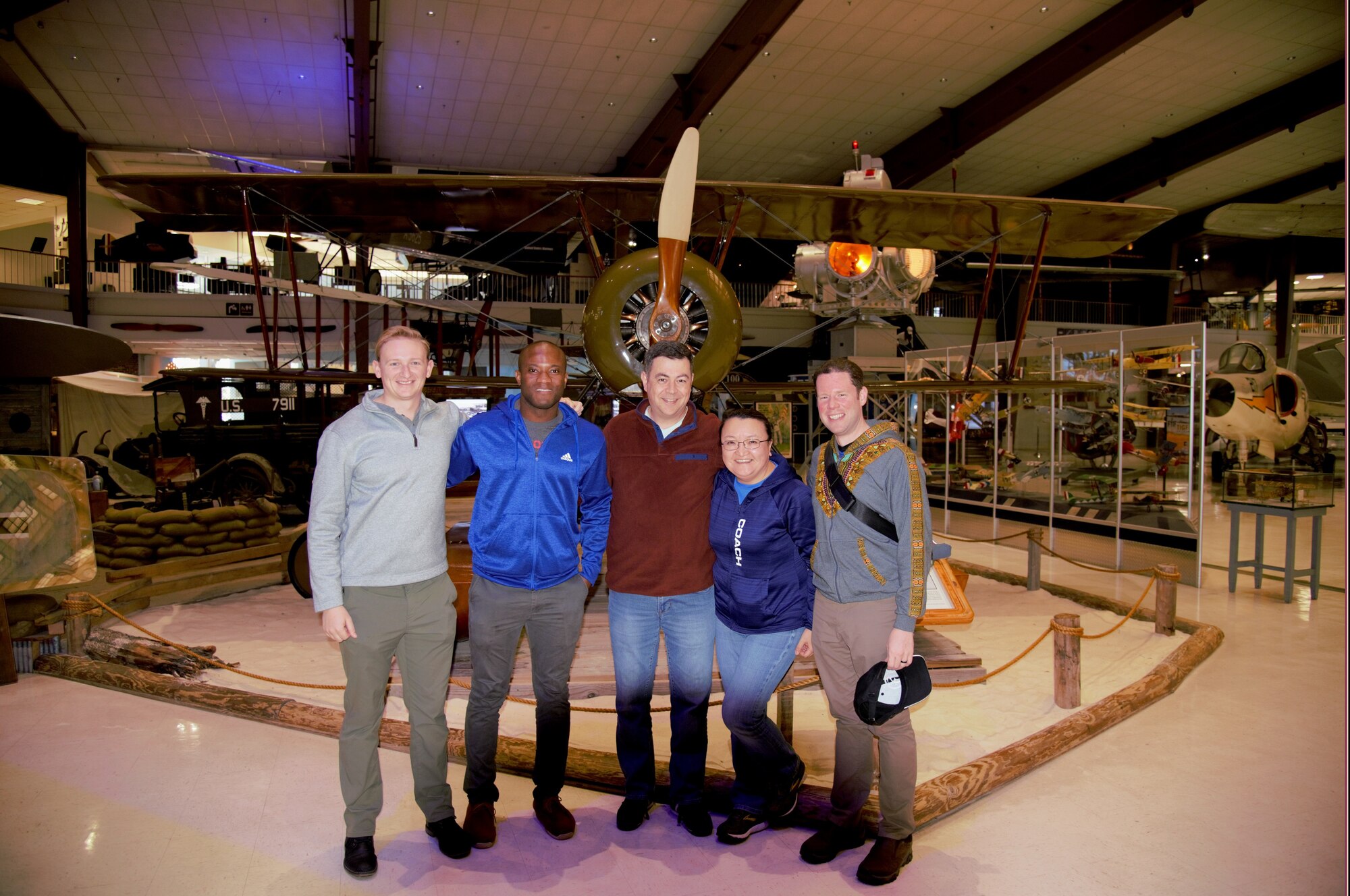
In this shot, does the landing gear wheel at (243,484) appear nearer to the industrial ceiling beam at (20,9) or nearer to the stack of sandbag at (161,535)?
the stack of sandbag at (161,535)

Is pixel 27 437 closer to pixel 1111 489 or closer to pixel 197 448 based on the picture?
pixel 197 448

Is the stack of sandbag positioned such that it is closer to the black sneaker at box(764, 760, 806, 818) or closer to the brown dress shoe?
the brown dress shoe

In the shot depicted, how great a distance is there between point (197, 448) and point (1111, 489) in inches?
544

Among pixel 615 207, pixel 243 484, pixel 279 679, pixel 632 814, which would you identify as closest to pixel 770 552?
pixel 632 814

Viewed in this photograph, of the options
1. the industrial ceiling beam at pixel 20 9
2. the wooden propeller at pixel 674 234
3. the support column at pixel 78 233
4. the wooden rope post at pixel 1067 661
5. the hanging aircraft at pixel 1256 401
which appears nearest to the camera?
the wooden rope post at pixel 1067 661

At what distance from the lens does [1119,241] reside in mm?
6977

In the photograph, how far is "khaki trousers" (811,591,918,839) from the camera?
2473mm

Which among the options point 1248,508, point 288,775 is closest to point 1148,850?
point 288,775

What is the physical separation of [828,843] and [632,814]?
2.30ft

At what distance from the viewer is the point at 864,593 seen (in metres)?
2.47

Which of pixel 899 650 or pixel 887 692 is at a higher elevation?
pixel 899 650

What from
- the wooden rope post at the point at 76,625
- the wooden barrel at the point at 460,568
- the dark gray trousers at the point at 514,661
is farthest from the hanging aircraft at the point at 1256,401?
the wooden rope post at the point at 76,625

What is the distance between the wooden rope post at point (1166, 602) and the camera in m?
5.53

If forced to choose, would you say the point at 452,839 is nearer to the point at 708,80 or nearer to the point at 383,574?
the point at 383,574
